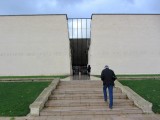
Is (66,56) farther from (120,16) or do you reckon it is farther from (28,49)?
(120,16)

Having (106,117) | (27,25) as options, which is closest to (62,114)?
(106,117)

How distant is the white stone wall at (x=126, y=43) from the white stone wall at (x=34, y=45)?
3.22 m

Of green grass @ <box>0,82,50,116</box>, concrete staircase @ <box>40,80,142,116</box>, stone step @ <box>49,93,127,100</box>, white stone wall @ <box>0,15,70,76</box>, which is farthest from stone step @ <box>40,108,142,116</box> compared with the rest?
white stone wall @ <box>0,15,70,76</box>

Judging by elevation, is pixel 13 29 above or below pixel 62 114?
above

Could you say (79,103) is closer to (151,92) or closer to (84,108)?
(84,108)

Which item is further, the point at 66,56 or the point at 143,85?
the point at 66,56

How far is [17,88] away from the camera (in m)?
15.3

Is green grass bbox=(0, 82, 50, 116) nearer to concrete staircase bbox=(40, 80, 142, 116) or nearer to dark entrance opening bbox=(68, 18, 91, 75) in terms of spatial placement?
concrete staircase bbox=(40, 80, 142, 116)

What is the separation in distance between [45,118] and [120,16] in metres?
21.7

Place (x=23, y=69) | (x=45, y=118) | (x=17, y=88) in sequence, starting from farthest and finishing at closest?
(x=23, y=69) → (x=17, y=88) → (x=45, y=118)

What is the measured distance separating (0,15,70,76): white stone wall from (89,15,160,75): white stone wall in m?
3.22

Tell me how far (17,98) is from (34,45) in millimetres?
16734

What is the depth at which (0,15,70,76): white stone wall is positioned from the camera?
28.6 metres

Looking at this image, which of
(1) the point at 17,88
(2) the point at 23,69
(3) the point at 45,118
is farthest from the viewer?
(2) the point at 23,69
